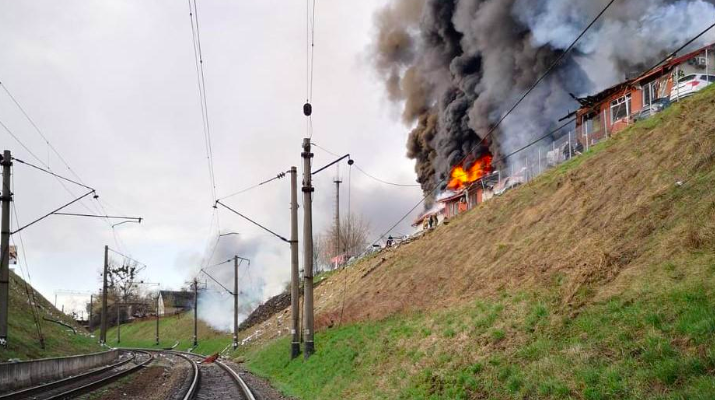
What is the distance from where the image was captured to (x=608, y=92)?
39250 mm

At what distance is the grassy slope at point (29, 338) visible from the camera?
2994cm

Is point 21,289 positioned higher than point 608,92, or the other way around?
point 608,92

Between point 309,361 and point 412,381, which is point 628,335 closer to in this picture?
point 412,381

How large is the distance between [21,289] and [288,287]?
99.9ft

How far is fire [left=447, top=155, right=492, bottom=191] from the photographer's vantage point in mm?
45594

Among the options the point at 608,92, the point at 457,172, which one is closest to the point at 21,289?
the point at 457,172

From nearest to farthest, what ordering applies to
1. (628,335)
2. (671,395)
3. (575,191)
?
(671,395), (628,335), (575,191)

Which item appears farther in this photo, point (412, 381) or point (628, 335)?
point (412, 381)

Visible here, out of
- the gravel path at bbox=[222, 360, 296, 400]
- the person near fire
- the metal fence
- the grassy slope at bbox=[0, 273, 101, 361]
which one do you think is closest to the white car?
the metal fence

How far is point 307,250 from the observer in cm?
2630

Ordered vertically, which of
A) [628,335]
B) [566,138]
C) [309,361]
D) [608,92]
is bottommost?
[309,361]

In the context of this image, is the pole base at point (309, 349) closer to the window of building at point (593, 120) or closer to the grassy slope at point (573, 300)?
the grassy slope at point (573, 300)

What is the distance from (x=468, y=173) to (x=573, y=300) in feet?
114

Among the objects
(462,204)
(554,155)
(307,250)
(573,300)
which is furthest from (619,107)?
(573,300)
